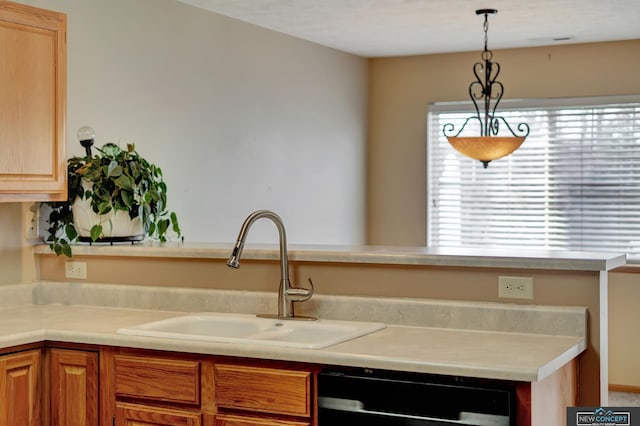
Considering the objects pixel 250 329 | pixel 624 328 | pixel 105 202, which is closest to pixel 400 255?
pixel 250 329

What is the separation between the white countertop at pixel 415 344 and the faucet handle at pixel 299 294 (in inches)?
6.3

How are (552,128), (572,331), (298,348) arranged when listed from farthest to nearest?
1. (552,128)
2. (572,331)
3. (298,348)

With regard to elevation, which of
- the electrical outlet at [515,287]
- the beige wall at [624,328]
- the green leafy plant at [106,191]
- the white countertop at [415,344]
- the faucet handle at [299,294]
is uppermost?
the green leafy plant at [106,191]

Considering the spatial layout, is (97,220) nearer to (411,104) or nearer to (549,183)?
(411,104)

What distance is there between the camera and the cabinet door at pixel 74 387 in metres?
2.82

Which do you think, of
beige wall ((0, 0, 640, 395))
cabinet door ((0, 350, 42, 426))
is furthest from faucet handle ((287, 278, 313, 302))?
cabinet door ((0, 350, 42, 426))

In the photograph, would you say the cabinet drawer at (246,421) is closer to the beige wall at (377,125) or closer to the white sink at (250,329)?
the white sink at (250,329)

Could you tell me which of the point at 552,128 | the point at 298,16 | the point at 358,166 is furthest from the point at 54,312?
the point at 552,128

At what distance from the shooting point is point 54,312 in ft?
10.9

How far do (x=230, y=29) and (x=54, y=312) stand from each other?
7.93ft

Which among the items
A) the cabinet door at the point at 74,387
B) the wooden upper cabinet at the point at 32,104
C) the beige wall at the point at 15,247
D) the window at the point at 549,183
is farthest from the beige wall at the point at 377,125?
the cabinet door at the point at 74,387

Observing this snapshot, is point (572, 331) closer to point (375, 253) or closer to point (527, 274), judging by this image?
point (527, 274)

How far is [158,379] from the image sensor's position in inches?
106

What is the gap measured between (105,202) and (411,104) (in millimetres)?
3843
